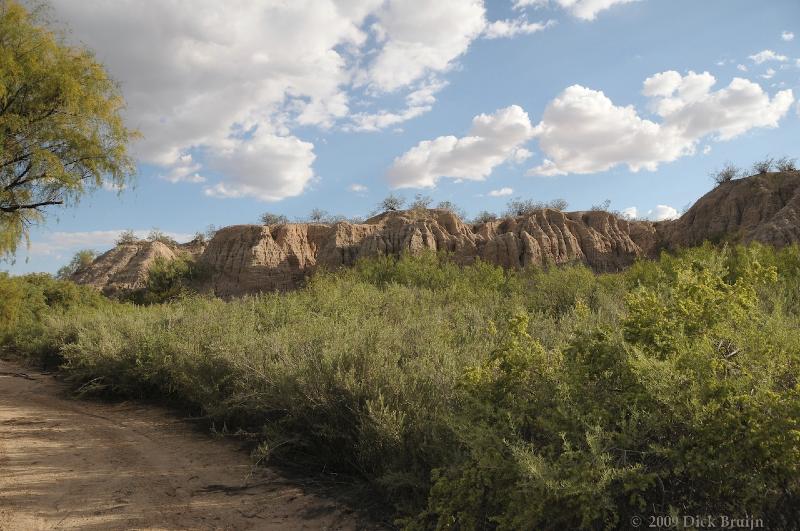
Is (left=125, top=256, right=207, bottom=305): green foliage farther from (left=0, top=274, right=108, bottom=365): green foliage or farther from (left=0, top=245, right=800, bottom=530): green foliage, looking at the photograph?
(left=0, top=245, right=800, bottom=530): green foliage

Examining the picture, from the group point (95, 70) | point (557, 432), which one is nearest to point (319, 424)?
point (557, 432)

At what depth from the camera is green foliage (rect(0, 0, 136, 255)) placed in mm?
9289

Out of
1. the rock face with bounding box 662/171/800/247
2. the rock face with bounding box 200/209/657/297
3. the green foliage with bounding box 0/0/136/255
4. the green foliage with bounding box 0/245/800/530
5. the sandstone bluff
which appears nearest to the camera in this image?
the green foliage with bounding box 0/245/800/530

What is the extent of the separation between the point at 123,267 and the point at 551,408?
176 feet

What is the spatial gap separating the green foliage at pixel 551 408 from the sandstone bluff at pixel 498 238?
92.6 feet

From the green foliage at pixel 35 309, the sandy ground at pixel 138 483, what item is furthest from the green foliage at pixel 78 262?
the sandy ground at pixel 138 483

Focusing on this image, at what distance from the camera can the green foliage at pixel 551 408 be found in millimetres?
3107

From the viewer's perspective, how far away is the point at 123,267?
163 feet

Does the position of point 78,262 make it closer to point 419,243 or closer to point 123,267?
point 123,267

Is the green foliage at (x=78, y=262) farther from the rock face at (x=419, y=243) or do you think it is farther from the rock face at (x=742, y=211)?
the rock face at (x=742, y=211)

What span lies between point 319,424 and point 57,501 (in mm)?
2791

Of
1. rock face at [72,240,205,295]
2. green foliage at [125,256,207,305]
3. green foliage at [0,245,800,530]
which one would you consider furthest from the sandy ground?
rock face at [72,240,205,295]

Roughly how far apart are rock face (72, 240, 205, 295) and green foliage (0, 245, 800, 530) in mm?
43276

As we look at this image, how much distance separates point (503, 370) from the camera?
185 inches
